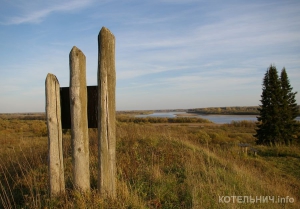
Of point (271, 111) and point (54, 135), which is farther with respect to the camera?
point (271, 111)

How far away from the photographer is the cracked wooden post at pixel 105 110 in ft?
12.1

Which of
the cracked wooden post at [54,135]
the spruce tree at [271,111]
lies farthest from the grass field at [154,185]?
the spruce tree at [271,111]

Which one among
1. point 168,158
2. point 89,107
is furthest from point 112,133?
point 168,158

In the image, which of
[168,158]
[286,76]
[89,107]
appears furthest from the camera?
[286,76]

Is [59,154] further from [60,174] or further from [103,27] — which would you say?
[103,27]

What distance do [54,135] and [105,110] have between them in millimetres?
929

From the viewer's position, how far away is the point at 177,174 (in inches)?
223

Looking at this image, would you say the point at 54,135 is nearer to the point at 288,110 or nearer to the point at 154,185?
the point at 154,185

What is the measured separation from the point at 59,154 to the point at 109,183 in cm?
95

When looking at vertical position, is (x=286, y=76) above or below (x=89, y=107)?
above

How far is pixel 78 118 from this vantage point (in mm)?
3729

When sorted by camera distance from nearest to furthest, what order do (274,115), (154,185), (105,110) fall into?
(105,110) → (154,185) → (274,115)

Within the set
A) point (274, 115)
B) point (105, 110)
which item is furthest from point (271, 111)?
point (105, 110)

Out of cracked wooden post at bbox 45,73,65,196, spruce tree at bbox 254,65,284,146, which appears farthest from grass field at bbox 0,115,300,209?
spruce tree at bbox 254,65,284,146
